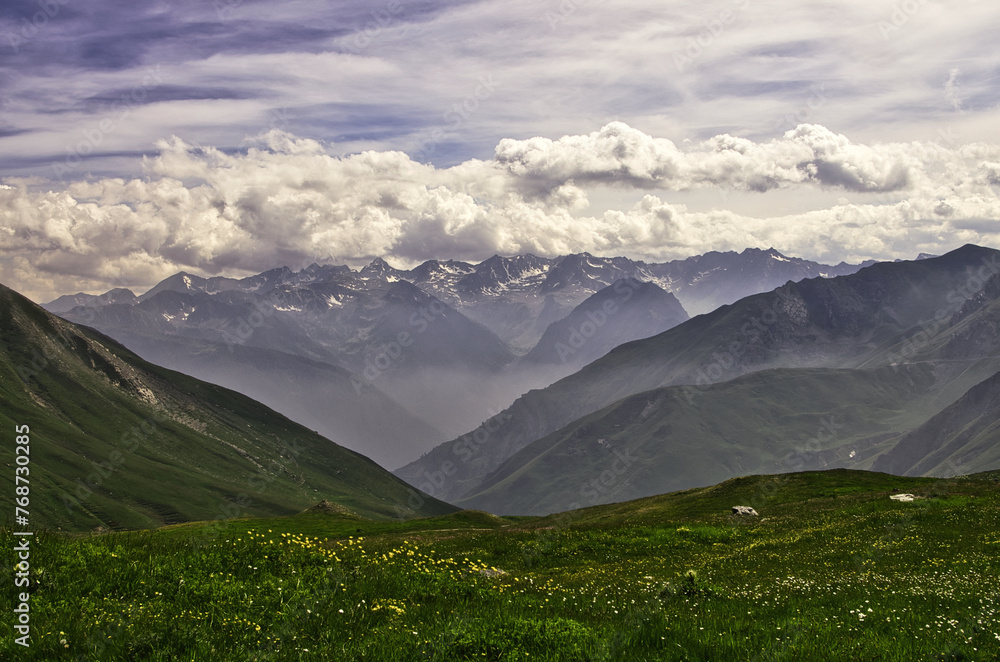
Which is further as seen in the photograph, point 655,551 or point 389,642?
point 655,551

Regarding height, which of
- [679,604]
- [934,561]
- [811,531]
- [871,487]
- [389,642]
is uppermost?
[389,642]

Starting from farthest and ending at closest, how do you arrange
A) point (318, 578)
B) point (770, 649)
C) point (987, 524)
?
point (987, 524), point (318, 578), point (770, 649)

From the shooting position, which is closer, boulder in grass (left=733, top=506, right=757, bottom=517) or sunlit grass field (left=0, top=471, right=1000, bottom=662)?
sunlit grass field (left=0, top=471, right=1000, bottom=662)

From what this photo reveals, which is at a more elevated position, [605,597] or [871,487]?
[605,597]

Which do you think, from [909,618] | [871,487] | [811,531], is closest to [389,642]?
[909,618]

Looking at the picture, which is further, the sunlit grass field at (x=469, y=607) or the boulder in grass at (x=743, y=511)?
the boulder in grass at (x=743, y=511)

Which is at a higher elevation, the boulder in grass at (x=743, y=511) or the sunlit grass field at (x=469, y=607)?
the sunlit grass field at (x=469, y=607)

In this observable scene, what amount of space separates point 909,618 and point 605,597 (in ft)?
21.7

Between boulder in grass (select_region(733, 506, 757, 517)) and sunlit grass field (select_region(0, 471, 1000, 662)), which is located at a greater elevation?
sunlit grass field (select_region(0, 471, 1000, 662))

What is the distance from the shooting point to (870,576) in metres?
19.4

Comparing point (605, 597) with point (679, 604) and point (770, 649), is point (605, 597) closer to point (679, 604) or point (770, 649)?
point (679, 604)

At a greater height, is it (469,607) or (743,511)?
(469,607)

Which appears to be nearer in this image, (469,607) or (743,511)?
(469,607)

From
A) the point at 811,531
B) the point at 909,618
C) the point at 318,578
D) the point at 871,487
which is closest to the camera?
the point at 909,618
